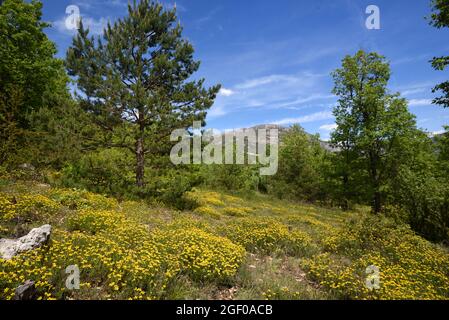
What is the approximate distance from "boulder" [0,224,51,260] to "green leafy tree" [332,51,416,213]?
2277 centimetres

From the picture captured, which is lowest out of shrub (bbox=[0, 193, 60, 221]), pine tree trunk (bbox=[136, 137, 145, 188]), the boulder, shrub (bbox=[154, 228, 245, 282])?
shrub (bbox=[154, 228, 245, 282])

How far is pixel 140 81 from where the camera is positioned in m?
14.3

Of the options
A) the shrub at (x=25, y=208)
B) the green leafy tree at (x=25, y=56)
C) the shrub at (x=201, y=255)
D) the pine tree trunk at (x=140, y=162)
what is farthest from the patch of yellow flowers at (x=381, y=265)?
the green leafy tree at (x=25, y=56)

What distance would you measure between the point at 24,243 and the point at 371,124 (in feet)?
79.9

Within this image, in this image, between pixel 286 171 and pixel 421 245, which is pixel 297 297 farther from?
pixel 286 171

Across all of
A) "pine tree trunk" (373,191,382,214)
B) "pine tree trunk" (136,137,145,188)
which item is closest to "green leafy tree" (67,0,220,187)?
"pine tree trunk" (136,137,145,188)

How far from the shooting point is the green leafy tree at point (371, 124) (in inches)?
882

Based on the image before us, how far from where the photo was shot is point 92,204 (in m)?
11.1

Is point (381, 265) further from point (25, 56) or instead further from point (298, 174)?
point (298, 174)

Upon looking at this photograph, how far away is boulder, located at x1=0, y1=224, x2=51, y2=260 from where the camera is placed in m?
5.22

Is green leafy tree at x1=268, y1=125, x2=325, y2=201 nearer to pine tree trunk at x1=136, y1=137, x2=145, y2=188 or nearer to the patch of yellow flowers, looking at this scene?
the patch of yellow flowers

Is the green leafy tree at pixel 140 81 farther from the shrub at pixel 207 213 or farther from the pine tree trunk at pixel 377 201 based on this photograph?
the pine tree trunk at pixel 377 201

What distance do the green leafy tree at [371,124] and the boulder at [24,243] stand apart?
74.7 ft
